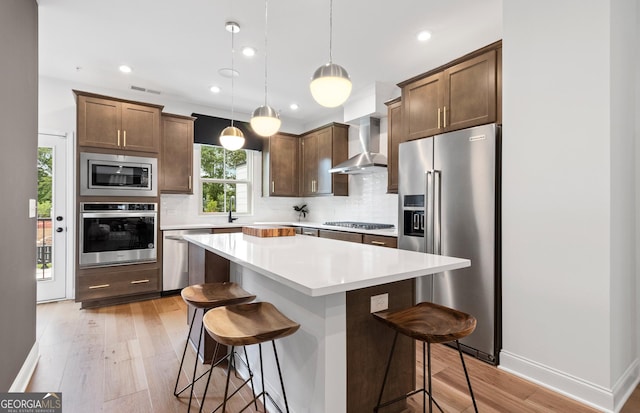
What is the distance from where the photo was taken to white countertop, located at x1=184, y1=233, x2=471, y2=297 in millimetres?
1228

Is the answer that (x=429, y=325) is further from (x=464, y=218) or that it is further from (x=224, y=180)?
(x=224, y=180)

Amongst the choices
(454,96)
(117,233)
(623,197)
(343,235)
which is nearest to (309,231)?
(343,235)

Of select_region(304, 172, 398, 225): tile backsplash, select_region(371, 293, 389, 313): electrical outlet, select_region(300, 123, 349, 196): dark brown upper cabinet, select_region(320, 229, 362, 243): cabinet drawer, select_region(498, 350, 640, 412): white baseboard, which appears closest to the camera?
select_region(371, 293, 389, 313): electrical outlet

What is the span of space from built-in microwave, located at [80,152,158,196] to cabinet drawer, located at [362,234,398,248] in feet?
9.19

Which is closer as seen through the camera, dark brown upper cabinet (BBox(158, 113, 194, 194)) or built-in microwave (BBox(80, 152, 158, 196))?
built-in microwave (BBox(80, 152, 158, 196))

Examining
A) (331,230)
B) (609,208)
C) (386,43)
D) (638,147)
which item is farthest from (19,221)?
(638,147)

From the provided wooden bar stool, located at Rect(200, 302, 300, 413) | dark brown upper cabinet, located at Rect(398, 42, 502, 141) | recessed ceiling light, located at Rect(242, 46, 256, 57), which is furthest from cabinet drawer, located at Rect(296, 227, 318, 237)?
wooden bar stool, located at Rect(200, 302, 300, 413)

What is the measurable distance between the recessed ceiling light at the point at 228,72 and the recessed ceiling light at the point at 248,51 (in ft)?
1.48

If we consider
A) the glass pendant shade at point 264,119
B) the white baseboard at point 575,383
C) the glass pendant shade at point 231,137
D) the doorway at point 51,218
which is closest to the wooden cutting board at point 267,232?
the glass pendant shade at point 231,137

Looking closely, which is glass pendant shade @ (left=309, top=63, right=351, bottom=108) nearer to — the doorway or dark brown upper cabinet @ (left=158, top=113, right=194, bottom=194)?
dark brown upper cabinet @ (left=158, top=113, right=194, bottom=194)

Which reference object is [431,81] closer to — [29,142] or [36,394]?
[29,142]

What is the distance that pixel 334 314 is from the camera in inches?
55.6

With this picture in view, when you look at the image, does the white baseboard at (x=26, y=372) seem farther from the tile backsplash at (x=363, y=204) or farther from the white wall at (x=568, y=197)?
the tile backsplash at (x=363, y=204)

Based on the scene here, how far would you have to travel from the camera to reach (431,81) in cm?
302
